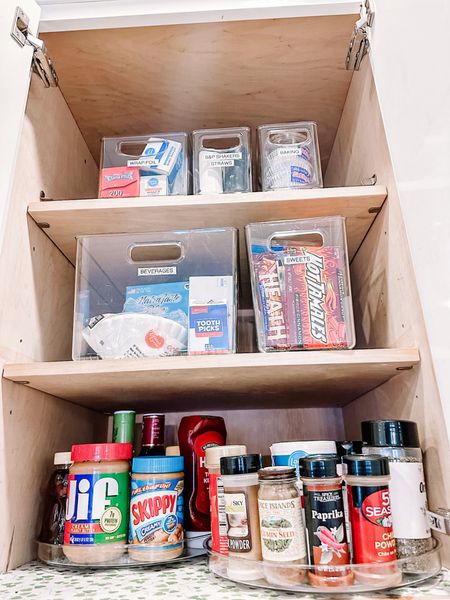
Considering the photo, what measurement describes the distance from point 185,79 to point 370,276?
62 centimetres

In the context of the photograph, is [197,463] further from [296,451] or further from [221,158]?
[221,158]

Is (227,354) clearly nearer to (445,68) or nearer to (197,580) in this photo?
(197,580)

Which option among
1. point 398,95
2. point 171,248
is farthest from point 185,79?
point 398,95

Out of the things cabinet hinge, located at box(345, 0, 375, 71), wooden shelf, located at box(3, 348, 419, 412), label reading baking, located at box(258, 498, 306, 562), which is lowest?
label reading baking, located at box(258, 498, 306, 562)

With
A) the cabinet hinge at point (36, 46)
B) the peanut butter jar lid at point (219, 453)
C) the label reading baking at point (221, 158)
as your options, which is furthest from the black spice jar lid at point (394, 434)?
the cabinet hinge at point (36, 46)

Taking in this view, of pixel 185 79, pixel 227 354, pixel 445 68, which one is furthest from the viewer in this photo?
pixel 185 79

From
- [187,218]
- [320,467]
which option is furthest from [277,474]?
[187,218]

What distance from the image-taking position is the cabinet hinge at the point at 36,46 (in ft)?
2.86

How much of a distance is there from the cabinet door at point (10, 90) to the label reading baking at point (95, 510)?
1.47ft

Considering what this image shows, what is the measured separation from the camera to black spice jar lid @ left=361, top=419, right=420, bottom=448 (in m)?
0.75

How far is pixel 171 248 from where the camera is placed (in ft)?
3.48

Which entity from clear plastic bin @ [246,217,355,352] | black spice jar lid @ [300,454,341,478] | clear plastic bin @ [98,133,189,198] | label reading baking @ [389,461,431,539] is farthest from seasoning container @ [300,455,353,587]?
clear plastic bin @ [98,133,189,198]

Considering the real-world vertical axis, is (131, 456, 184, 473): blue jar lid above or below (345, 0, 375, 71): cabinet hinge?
below

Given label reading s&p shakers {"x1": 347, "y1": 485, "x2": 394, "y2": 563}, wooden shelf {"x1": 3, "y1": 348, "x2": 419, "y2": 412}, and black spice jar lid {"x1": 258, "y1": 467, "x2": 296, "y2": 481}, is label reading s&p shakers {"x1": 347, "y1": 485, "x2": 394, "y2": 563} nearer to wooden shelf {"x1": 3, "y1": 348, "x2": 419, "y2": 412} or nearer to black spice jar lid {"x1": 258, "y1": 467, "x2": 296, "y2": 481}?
black spice jar lid {"x1": 258, "y1": 467, "x2": 296, "y2": 481}
